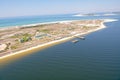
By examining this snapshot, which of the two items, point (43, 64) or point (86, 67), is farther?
point (43, 64)

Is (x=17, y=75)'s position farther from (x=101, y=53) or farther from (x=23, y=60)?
(x=101, y=53)

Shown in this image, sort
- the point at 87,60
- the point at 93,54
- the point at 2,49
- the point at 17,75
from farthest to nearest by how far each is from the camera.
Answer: the point at 2,49 < the point at 93,54 < the point at 87,60 < the point at 17,75

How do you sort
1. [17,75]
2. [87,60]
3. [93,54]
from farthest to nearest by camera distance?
[93,54] → [87,60] → [17,75]

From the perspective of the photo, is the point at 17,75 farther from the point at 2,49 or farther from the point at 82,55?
the point at 2,49

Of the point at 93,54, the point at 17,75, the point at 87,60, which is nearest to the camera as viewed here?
the point at 17,75

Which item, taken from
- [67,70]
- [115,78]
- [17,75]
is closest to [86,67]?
[67,70]

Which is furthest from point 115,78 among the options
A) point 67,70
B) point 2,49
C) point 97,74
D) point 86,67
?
point 2,49

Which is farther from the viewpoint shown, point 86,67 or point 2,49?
point 2,49

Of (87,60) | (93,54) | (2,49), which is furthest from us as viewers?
(2,49)
